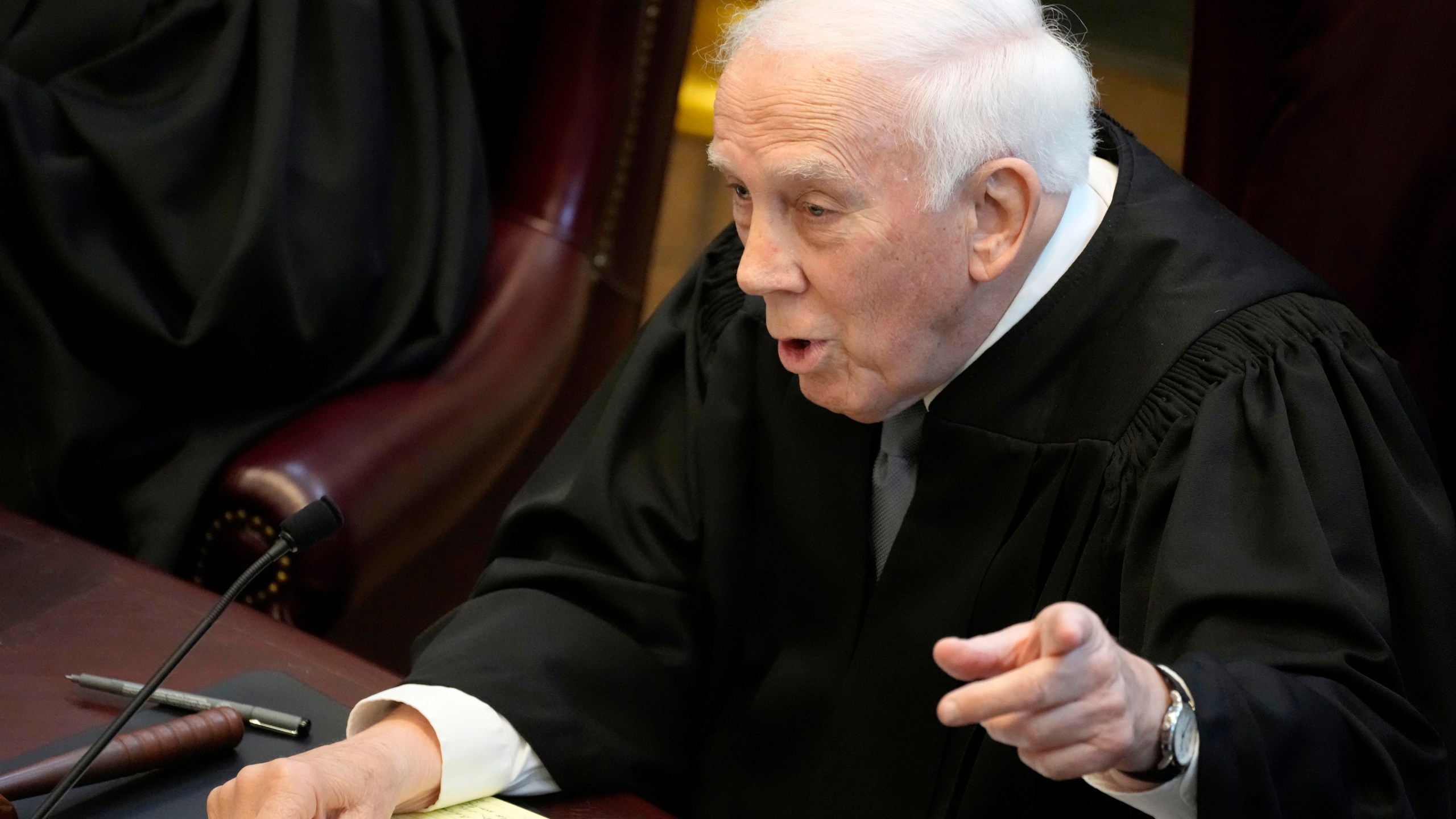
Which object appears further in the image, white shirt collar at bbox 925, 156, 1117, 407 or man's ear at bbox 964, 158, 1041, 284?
white shirt collar at bbox 925, 156, 1117, 407

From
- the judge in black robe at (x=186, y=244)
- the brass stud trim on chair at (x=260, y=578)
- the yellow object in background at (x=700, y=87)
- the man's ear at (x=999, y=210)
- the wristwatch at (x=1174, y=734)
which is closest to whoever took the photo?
the wristwatch at (x=1174, y=734)

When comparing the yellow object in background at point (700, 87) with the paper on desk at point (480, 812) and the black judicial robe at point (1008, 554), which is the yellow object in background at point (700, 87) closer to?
the black judicial robe at point (1008, 554)

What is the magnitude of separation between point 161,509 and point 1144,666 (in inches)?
54.6

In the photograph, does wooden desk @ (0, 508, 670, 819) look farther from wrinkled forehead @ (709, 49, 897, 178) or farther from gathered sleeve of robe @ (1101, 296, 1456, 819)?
wrinkled forehead @ (709, 49, 897, 178)

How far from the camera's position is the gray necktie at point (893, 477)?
148 centimetres

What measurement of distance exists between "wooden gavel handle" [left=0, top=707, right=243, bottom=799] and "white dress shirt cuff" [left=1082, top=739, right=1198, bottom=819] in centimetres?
66

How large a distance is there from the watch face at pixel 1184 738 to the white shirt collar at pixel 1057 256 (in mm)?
455

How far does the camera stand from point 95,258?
205cm

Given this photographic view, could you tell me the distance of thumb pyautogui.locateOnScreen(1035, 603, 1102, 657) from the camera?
0.91 meters

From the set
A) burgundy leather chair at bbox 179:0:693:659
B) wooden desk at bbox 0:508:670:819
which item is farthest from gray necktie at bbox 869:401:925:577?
burgundy leather chair at bbox 179:0:693:659

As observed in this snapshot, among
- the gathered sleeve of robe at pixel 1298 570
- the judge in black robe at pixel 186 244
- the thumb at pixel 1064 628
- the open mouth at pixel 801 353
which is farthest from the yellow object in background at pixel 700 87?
the thumb at pixel 1064 628

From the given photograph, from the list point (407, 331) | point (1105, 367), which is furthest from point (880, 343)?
point (407, 331)

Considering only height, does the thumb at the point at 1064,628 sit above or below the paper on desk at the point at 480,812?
above

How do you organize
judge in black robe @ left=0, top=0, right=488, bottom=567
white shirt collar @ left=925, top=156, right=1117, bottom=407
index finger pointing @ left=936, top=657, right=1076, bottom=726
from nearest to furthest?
1. index finger pointing @ left=936, top=657, right=1076, bottom=726
2. white shirt collar @ left=925, top=156, right=1117, bottom=407
3. judge in black robe @ left=0, top=0, right=488, bottom=567
